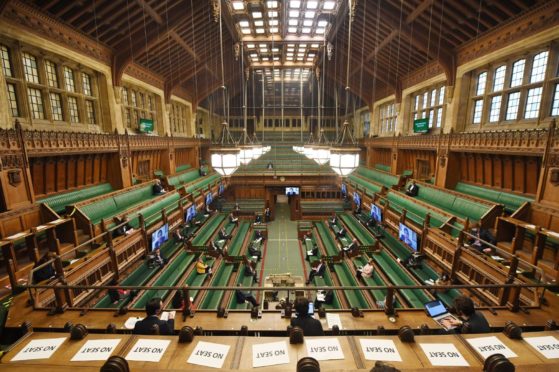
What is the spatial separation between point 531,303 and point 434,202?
5425 millimetres

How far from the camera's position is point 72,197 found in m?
7.56

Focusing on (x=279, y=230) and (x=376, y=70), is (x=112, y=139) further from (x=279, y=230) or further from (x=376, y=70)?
(x=376, y=70)

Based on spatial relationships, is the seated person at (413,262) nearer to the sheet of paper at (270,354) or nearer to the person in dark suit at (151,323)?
the sheet of paper at (270,354)

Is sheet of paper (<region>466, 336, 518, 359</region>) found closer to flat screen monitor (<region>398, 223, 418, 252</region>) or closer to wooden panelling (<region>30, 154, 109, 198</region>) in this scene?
flat screen monitor (<region>398, 223, 418, 252</region>)

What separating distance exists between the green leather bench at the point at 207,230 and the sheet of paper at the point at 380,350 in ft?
27.9

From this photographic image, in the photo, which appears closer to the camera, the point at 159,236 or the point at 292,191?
the point at 159,236

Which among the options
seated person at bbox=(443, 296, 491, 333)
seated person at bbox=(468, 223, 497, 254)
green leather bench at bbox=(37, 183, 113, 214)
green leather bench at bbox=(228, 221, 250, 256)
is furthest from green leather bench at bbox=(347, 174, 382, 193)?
green leather bench at bbox=(37, 183, 113, 214)

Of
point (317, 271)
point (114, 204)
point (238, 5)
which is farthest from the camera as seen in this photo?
point (238, 5)

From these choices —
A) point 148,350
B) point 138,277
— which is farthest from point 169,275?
point 148,350

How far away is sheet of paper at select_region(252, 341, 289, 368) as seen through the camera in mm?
2252

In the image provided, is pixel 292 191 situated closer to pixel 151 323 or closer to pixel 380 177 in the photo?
pixel 380 177

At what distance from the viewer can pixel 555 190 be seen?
5520 mm

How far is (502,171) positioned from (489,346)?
7647 millimetres

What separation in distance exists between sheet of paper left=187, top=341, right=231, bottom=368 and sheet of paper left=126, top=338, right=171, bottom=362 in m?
0.32
